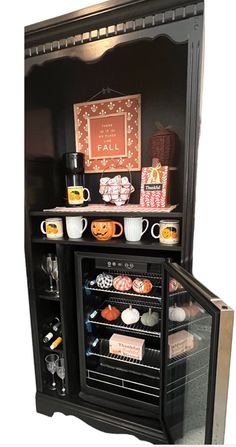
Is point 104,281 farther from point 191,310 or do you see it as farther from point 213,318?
point 213,318

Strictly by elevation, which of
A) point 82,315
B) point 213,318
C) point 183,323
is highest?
point 213,318

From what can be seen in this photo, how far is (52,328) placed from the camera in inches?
48.8

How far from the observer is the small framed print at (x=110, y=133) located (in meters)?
1.17

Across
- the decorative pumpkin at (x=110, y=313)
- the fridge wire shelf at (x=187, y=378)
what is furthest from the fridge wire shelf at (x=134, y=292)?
the fridge wire shelf at (x=187, y=378)

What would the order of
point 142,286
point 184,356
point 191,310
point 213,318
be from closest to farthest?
point 213,318 < point 191,310 < point 184,356 < point 142,286

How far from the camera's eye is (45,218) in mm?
1203

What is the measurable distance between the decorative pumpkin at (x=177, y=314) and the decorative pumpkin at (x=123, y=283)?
26cm

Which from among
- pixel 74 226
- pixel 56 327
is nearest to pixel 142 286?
pixel 74 226

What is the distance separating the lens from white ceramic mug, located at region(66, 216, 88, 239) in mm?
1062

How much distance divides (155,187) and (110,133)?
1.43ft

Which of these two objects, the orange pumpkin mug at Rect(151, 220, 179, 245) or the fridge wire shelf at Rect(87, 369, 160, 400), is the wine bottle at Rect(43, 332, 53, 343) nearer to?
the fridge wire shelf at Rect(87, 369, 160, 400)

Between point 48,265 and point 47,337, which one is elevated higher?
point 48,265

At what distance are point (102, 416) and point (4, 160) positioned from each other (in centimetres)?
124

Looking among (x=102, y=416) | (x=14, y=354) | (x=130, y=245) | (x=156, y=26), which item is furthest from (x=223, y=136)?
(x=102, y=416)
